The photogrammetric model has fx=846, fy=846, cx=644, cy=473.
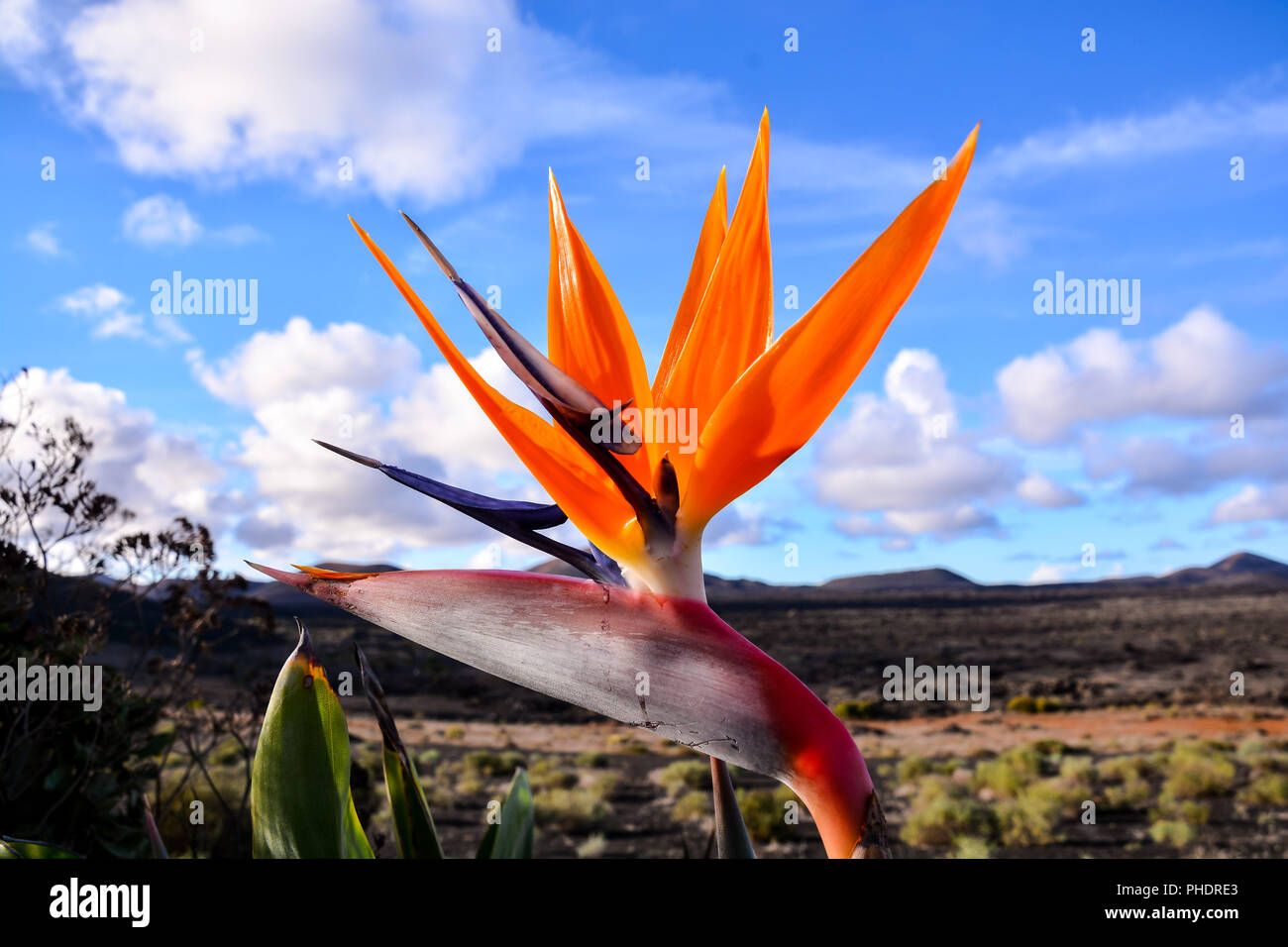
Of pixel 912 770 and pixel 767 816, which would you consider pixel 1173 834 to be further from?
pixel 767 816

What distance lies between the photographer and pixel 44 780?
9.82 feet

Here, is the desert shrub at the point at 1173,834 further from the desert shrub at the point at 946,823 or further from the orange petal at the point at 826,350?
the orange petal at the point at 826,350

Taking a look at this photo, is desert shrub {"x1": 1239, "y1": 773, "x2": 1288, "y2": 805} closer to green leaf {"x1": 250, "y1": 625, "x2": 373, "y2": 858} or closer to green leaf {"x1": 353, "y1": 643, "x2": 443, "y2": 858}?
green leaf {"x1": 353, "y1": 643, "x2": 443, "y2": 858}

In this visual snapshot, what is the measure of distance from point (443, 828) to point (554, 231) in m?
10.3

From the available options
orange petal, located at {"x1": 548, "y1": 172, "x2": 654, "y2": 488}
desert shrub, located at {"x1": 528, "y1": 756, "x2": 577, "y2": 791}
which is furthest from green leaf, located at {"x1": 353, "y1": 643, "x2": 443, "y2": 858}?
desert shrub, located at {"x1": 528, "y1": 756, "x2": 577, "y2": 791}

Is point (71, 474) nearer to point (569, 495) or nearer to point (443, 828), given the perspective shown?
point (569, 495)

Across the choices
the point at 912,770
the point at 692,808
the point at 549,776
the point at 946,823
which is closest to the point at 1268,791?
the point at 912,770

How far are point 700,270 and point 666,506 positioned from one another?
37 cm

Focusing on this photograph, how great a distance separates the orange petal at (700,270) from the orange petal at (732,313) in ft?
0.39

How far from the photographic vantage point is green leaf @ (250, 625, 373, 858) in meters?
0.92

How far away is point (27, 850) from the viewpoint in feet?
3.23

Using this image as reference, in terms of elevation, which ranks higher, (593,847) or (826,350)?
(826,350)
